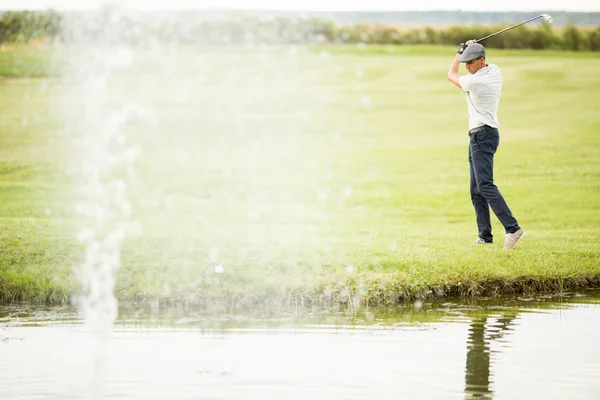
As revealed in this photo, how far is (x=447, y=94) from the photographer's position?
36469 millimetres

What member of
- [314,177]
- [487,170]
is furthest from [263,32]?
[487,170]

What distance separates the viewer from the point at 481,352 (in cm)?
855

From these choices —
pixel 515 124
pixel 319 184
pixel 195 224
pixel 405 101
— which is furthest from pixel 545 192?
pixel 405 101

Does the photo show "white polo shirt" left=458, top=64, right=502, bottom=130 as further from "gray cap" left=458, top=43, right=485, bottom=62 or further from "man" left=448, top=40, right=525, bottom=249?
"gray cap" left=458, top=43, right=485, bottom=62

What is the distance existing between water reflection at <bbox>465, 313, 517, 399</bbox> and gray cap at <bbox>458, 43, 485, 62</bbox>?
3.70 m

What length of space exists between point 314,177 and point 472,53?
15.3 m

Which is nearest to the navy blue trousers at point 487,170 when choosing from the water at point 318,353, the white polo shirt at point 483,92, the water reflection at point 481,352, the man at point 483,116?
the man at point 483,116

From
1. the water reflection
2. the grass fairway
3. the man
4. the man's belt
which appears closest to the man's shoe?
the man

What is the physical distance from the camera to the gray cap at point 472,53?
12.4 m

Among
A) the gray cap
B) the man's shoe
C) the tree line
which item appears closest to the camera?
the gray cap

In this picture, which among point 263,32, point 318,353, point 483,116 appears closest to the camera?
point 318,353

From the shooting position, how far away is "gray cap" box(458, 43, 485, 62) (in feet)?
40.5

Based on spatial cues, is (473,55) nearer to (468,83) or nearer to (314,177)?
(468,83)

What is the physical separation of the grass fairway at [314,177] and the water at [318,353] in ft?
3.55
